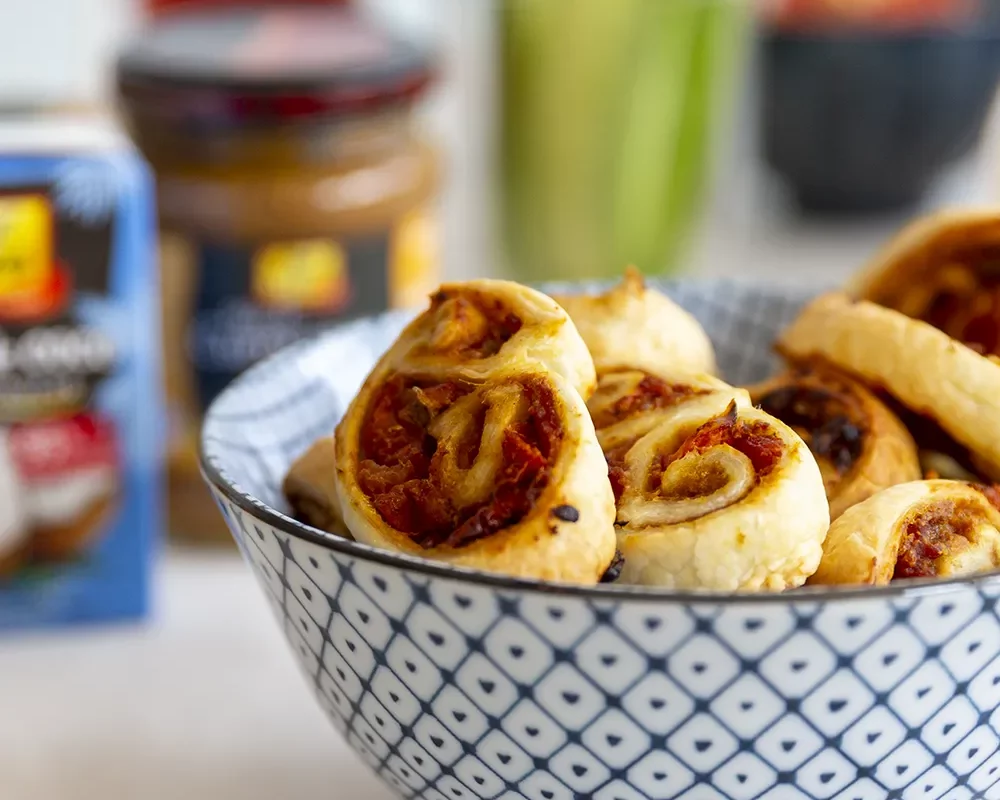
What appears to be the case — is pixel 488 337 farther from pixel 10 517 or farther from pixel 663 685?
pixel 10 517

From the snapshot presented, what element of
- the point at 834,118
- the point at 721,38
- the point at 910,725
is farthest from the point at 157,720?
the point at 834,118

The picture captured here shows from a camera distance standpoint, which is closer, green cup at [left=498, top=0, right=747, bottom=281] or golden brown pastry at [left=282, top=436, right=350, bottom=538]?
golden brown pastry at [left=282, top=436, right=350, bottom=538]

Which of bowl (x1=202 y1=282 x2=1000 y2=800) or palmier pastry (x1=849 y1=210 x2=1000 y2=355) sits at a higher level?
palmier pastry (x1=849 y1=210 x2=1000 y2=355)

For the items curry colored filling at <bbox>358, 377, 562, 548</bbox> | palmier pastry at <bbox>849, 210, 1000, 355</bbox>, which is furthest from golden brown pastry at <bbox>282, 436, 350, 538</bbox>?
palmier pastry at <bbox>849, 210, 1000, 355</bbox>

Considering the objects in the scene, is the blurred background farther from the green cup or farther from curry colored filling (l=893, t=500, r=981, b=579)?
curry colored filling (l=893, t=500, r=981, b=579)

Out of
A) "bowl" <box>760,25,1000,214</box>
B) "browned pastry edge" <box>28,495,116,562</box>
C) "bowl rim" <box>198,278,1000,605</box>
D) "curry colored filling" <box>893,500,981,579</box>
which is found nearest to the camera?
"bowl rim" <box>198,278,1000,605</box>

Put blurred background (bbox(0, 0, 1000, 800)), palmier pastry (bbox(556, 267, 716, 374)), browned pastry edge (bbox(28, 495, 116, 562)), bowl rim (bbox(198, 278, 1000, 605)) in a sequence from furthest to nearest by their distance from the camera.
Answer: browned pastry edge (bbox(28, 495, 116, 562)) → blurred background (bbox(0, 0, 1000, 800)) → palmier pastry (bbox(556, 267, 716, 374)) → bowl rim (bbox(198, 278, 1000, 605))

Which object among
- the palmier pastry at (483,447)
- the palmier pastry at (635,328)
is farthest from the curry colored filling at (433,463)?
the palmier pastry at (635,328)
